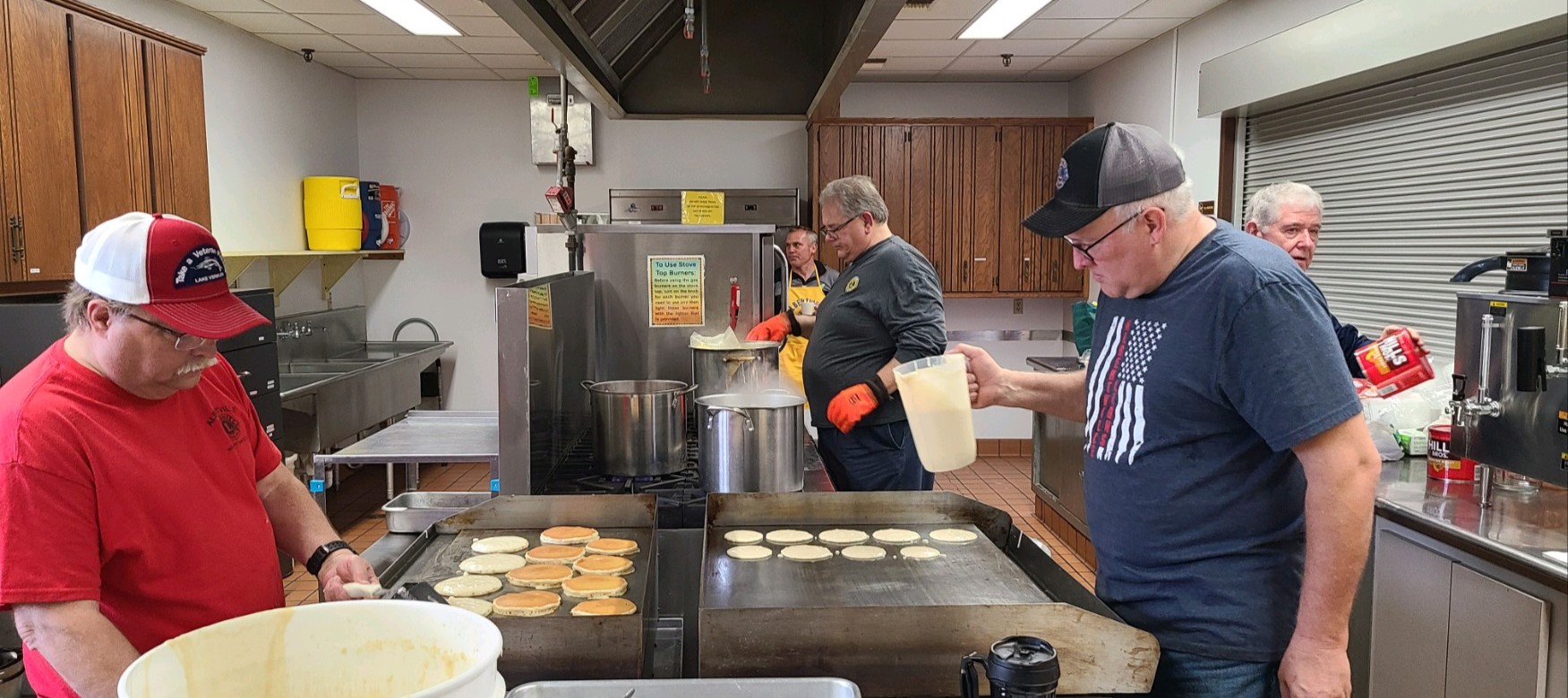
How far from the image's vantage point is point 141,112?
4289mm

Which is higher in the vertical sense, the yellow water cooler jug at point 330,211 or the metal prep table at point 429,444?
the yellow water cooler jug at point 330,211

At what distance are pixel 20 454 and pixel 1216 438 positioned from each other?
1.80 meters

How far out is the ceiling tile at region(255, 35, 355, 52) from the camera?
19.5 feet

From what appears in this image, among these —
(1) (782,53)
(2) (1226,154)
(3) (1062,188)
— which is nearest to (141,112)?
(1) (782,53)

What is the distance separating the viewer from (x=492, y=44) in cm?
607

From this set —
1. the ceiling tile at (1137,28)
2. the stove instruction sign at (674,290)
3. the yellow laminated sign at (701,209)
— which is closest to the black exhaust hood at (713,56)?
the stove instruction sign at (674,290)

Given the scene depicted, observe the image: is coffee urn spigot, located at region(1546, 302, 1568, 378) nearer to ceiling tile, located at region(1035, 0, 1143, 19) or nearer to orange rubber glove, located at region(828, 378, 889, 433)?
orange rubber glove, located at region(828, 378, 889, 433)

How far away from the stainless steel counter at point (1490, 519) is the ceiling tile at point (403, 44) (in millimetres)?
5424

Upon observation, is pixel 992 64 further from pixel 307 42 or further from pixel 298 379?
pixel 298 379

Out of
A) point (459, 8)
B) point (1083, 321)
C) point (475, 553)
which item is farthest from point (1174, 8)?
point (475, 553)

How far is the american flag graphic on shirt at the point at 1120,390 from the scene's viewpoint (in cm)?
164

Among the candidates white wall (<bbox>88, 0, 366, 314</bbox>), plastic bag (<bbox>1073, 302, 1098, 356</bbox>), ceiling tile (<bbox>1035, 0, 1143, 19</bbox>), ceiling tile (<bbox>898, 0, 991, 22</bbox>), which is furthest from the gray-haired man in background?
white wall (<bbox>88, 0, 366, 314</bbox>)

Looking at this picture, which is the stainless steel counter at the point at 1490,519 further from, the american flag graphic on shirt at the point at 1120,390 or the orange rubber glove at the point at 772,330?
the orange rubber glove at the point at 772,330

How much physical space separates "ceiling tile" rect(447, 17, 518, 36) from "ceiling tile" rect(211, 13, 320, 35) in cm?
89
